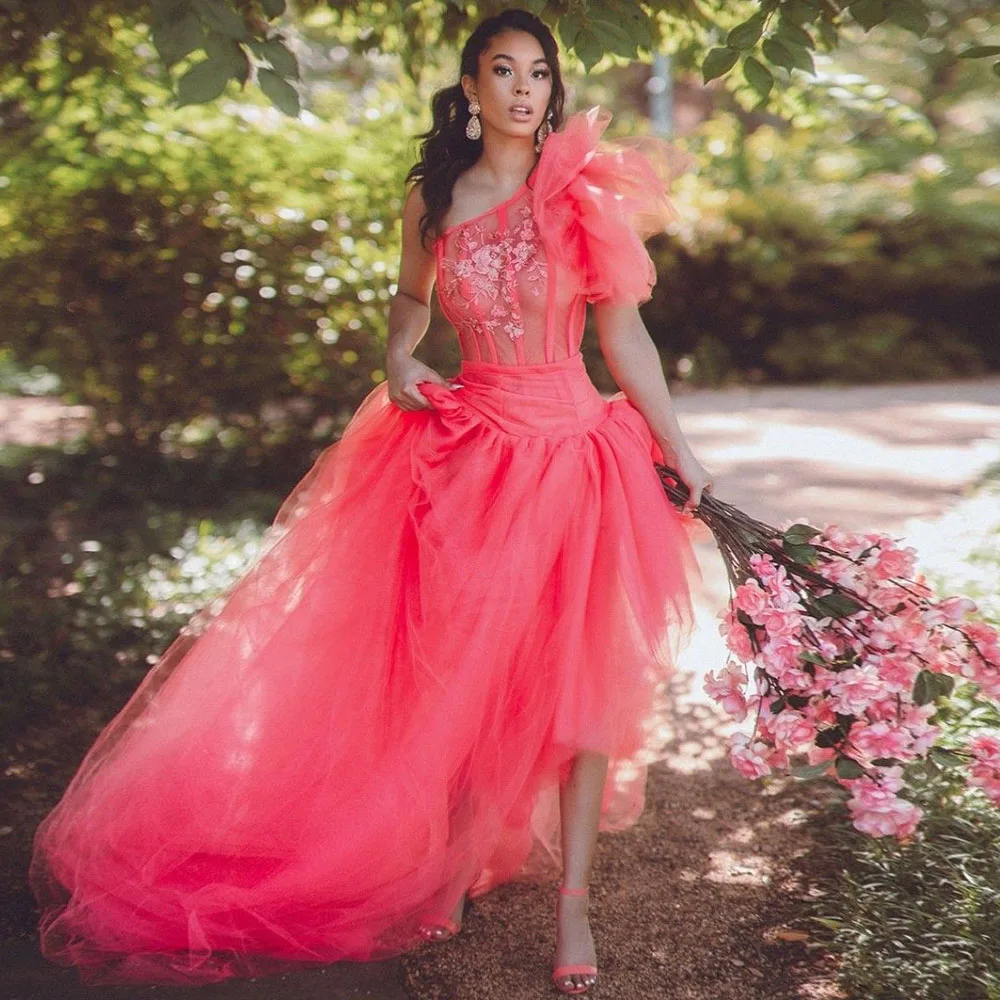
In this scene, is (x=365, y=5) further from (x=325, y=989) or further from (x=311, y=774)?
(x=325, y=989)

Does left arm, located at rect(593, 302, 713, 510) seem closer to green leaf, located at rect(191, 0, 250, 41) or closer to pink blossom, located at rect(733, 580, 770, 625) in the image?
pink blossom, located at rect(733, 580, 770, 625)

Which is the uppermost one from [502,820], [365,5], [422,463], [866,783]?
[365,5]

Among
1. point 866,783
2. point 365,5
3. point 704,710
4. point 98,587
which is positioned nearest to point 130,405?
point 98,587

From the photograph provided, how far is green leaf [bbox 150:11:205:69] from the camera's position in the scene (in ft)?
8.80

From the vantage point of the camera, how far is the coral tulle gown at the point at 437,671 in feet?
8.56

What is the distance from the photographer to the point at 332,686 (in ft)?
9.12

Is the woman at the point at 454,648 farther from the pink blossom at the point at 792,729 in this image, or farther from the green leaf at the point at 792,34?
the green leaf at the point at 792,34

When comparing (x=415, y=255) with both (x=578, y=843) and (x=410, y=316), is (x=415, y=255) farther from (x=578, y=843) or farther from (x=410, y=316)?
(x=578, y=843)

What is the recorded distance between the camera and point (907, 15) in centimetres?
288

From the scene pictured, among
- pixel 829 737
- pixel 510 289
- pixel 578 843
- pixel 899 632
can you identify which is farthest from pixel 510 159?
pixel 578 843

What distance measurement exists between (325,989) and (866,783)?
1.26 metres

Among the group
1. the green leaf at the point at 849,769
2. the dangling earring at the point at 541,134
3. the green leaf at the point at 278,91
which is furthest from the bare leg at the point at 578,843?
the green leaf at the point at 278,91

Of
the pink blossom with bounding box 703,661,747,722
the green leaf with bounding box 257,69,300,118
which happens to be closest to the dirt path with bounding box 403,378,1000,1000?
the pink blossom with bounding box 703,661,747,722

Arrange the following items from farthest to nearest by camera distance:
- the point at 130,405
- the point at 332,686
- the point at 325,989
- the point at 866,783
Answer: the point at 130,405 < the point at 332,686 < the point at 325,989 < the point at 866,783
